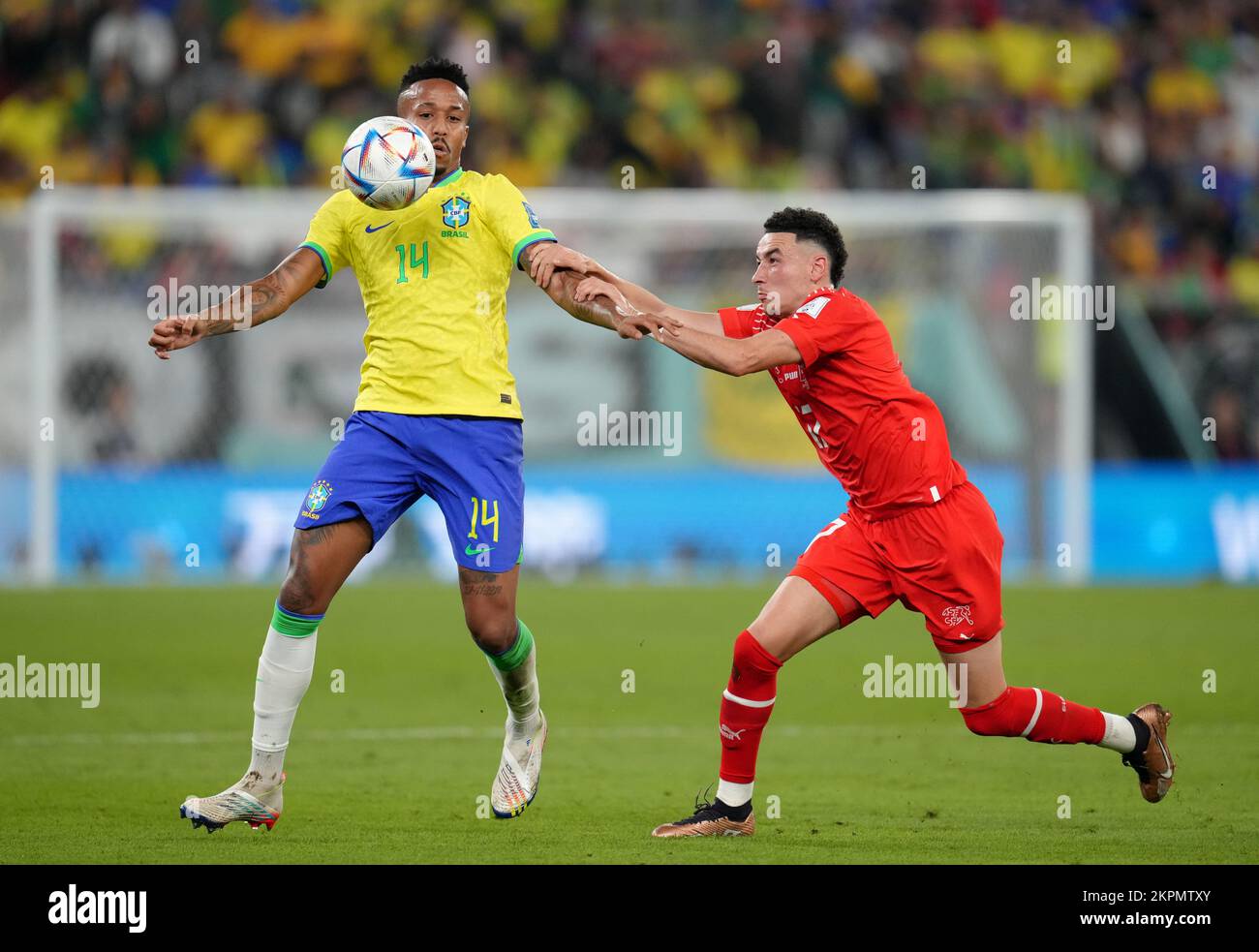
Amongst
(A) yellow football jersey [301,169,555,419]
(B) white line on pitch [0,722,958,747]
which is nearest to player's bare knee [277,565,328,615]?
(A) yellow football jersey [301,169,555,419]

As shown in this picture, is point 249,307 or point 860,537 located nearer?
point 249,307

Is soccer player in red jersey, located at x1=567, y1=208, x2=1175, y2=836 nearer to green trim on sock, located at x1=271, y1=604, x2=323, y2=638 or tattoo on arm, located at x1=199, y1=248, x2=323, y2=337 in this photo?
tattoo on arm, located at x1=199, y1=248, x2=323, y2=337

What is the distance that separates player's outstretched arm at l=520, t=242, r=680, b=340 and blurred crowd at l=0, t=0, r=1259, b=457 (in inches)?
526

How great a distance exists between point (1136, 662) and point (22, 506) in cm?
1036

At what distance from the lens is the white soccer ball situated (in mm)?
6684

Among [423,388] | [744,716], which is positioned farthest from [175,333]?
[744,716]

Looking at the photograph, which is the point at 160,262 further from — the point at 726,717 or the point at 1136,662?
the point at 726,717

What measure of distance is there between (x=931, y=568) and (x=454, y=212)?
227 centimetres

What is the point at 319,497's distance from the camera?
6.84 m

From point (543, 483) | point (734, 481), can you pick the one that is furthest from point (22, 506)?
point (734, 481)

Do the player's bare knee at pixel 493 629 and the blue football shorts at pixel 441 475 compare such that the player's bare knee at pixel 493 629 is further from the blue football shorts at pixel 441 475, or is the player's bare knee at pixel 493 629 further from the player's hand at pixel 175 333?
the player's hand at pixel 175 333
